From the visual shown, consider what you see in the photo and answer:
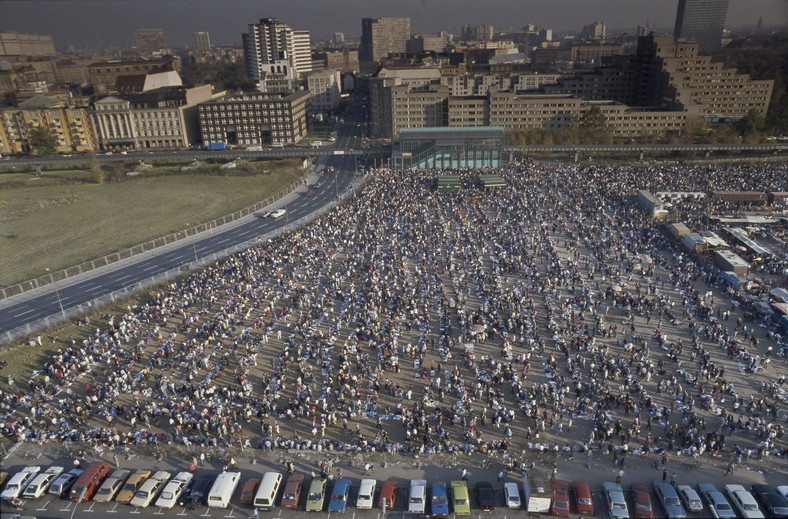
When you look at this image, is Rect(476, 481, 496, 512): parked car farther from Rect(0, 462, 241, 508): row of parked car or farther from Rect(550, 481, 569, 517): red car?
Rect(0, 462, 241, 508): row of parked car

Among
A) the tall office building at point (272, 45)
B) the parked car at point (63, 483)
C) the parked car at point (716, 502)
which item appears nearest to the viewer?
the parked car at point (716, 502)

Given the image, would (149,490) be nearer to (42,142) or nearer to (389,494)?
(389,494)

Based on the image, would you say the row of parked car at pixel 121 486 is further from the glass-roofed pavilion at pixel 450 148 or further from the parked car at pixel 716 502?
the glass-roofed pavilion at pixel 450 148

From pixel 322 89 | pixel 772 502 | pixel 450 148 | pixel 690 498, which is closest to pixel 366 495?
pixel 690 498

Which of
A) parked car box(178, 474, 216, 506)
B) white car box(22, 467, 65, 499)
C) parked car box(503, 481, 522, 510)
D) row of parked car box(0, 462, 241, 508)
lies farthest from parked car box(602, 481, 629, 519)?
white car box(22, 467, 65, 499)

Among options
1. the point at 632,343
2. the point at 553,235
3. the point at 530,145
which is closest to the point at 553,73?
the point at 530,145

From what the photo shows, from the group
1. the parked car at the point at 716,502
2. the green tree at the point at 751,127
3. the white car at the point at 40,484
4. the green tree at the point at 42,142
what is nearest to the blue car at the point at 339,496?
the white car at the point at 40,484

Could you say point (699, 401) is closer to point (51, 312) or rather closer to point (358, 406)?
point (358, 406)
